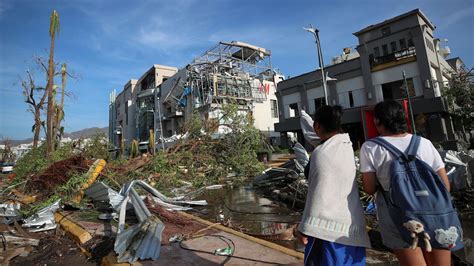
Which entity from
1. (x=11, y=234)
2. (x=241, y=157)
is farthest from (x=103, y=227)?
(x=241, y=157)

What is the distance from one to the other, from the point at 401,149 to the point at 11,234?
7.39 meters

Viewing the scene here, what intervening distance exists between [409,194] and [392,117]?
0.59 metres

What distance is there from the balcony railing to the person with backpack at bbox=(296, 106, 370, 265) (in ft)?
67.2

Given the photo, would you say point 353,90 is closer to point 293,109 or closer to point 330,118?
point 293,109

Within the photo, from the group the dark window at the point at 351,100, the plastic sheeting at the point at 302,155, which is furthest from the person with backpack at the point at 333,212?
the dark window at the point at 351,100

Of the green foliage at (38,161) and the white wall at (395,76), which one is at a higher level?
the white wall at (395,76)

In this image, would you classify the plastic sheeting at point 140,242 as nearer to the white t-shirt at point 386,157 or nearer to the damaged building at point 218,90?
the white t-shirt at point 386,157

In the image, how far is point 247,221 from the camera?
21.4 ft

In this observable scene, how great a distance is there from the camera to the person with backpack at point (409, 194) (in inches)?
68.6

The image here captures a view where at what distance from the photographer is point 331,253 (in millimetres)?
1833

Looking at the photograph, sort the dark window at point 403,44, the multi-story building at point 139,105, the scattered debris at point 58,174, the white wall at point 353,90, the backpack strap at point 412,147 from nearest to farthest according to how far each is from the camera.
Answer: the backpack strap at point 412,147
the scattered debris at point 58,174
the dark window at point 403,44
the white wall at point 353,90
the multi-story building at point 139,105

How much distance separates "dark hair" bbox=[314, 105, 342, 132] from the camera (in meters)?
2.02

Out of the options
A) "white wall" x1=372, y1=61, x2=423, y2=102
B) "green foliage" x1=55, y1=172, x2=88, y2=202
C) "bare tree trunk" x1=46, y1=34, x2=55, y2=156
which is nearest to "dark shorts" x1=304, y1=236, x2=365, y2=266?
"green foliage" x1=55, y1=172, x2=88, y2=202

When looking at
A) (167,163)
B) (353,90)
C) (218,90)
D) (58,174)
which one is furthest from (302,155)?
(218,90)
